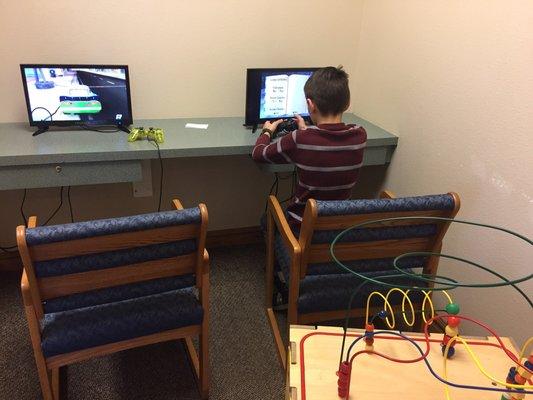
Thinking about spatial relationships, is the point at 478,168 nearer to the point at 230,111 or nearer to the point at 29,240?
the point at 230,111

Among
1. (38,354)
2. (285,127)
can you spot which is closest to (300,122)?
(285,127)

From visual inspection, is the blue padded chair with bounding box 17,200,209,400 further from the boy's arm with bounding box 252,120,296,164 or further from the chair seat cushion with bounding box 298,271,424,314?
the boy's arm with bounding box 252,120,296,164

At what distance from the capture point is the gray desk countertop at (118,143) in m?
1.74

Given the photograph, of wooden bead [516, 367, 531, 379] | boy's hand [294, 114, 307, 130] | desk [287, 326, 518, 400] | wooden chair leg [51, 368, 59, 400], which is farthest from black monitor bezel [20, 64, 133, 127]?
wooden bead [516, 367, 531, 379]

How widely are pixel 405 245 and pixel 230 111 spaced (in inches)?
51.2

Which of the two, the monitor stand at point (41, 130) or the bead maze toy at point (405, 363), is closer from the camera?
the bead maze toy at point (405, 363)

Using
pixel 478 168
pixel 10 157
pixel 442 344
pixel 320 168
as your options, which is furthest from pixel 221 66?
pixel 442 344

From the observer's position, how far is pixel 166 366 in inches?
69.2

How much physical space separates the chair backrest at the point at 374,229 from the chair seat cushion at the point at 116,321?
41 cm

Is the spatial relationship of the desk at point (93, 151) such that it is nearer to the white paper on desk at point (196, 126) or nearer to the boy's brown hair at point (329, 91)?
the white paper on desk at point (196, 126)

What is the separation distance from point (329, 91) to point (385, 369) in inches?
39.0

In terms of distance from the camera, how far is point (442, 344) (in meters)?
1.05

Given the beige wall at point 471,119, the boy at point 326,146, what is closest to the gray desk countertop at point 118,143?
the beige wall at point 471,119

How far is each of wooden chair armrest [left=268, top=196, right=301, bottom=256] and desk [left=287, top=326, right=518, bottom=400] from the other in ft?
1.13
